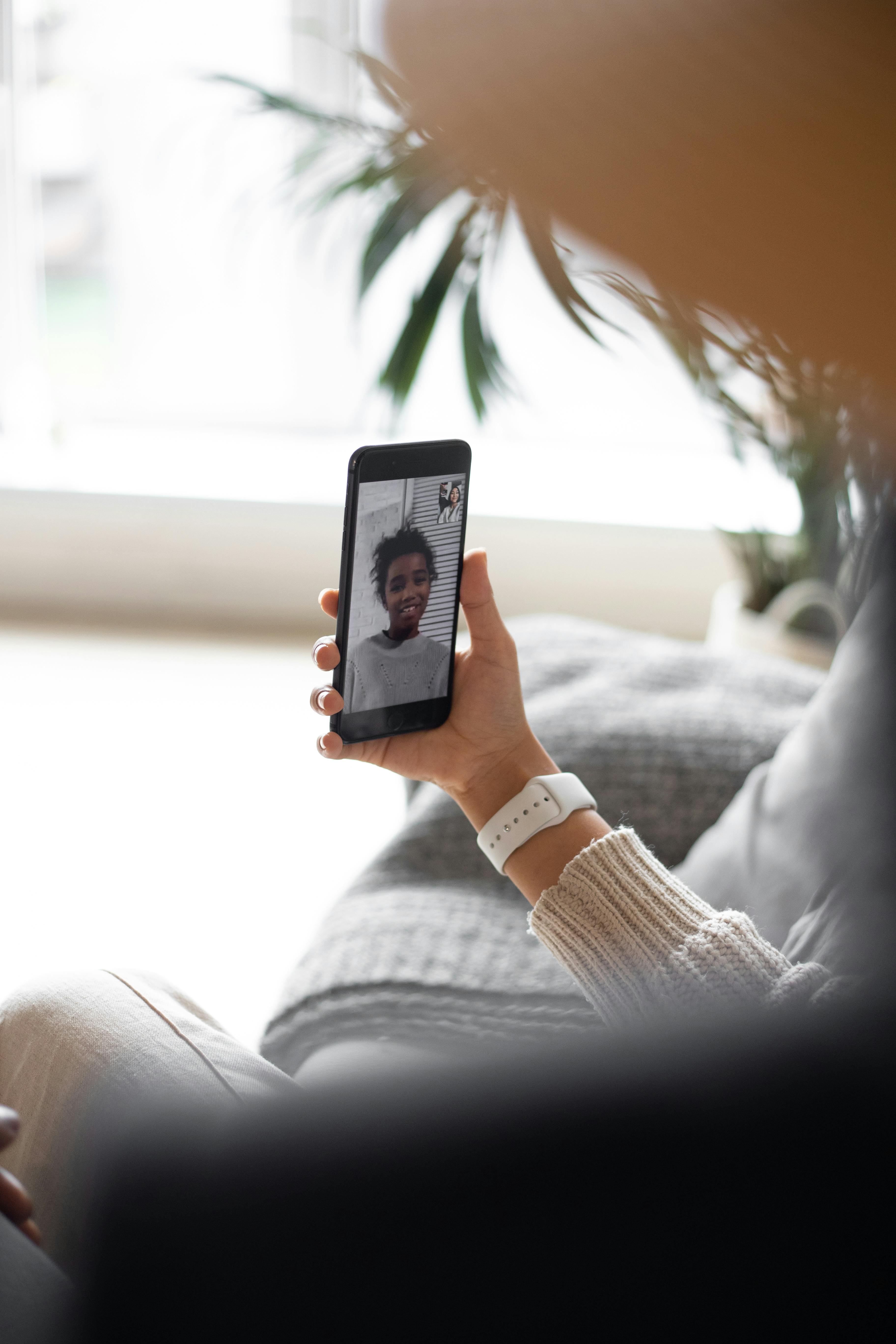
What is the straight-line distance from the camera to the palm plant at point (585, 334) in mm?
253

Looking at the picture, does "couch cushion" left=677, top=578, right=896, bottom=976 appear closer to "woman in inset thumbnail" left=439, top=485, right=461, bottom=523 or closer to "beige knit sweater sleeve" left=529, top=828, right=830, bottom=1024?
"beige knit sweater sleeve" left=529, top=828, right=830, bottom=1024

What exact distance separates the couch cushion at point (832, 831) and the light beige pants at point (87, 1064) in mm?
390

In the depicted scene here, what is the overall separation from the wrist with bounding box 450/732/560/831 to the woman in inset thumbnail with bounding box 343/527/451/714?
0.08 metres

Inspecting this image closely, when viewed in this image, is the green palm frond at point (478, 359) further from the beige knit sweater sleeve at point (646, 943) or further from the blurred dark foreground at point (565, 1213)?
the blurred dark foreground at point (565, 1213)

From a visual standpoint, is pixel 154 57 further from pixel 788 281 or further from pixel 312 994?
pixel 788 281

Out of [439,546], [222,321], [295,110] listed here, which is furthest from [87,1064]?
[222,321]

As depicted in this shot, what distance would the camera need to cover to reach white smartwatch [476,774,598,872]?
0.88 m

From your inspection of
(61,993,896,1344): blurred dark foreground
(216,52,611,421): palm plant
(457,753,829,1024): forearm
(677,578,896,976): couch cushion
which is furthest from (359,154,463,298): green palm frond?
(61,993,896,1344): blurred dark foreground

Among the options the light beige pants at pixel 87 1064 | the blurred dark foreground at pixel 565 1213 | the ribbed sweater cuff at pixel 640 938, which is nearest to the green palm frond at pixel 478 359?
the ribbed sweater cuff at pixel 640 938

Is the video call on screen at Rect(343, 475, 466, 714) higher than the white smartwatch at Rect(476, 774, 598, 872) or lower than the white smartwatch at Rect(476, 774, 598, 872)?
higher

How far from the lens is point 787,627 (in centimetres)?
225

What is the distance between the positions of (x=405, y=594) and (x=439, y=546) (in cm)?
5

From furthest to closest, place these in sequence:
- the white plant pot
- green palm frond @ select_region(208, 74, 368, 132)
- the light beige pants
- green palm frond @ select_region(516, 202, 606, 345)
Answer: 1. the white plant pot
2. green palm frond @ select_region(208, 74, 368, 132)
3. the light beige pants
4. green palm frond @ select_region(516, 202, 606, 345)

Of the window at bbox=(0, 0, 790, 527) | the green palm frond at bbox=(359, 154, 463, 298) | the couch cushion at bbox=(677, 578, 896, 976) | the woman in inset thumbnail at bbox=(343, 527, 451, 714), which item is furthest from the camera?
the window at bbox=(0, 0, 790, 527)
